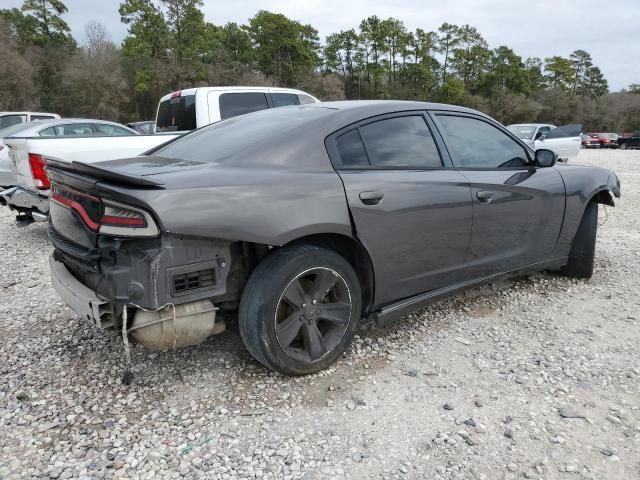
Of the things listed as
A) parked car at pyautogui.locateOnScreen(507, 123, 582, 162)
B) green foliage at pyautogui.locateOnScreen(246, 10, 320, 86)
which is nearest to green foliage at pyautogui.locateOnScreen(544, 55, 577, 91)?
green foliage at pyautogui.locateOnScreen(246, 10, 320, 86)

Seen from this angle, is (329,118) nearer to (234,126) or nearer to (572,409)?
(234,126)

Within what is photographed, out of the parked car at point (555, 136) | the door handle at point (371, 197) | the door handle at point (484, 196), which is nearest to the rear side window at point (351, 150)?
the door handle at point (371, 197)

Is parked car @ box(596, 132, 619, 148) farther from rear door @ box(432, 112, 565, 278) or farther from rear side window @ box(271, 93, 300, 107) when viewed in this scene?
rear door @ box(432, 112, 565, 278)

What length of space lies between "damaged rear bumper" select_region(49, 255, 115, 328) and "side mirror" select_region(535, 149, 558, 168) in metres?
3.37

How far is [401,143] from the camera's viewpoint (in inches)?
120

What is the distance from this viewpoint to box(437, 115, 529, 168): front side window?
3.32 metres

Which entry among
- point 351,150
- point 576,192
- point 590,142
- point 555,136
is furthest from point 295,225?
point 590,142

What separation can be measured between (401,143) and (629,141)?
40.3 m

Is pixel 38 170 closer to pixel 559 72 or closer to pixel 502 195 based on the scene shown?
pixel 502 195

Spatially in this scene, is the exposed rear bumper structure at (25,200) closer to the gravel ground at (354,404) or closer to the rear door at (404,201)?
the gravel ground at (354,404)

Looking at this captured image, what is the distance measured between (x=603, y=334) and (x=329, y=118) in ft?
8.01

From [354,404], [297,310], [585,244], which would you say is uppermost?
[297,310]

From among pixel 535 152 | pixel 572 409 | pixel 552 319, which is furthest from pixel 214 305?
pixel 535 152

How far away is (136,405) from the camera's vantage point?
246 centimetres
